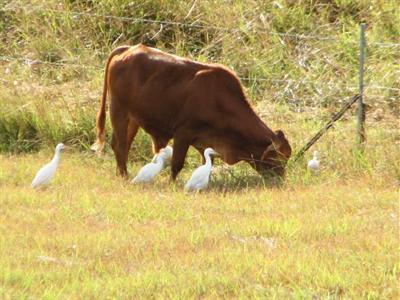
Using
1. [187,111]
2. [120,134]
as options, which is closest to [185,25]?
[120,134]

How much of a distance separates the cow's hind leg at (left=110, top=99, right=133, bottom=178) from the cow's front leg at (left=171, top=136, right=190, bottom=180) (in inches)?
19.8

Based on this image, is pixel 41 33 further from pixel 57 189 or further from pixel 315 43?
pixel 57 189

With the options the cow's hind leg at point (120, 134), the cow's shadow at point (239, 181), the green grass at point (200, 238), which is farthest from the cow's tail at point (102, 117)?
the cow's shadow at point (239, 181)

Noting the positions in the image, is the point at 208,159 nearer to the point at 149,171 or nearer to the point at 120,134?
the point at 149,171

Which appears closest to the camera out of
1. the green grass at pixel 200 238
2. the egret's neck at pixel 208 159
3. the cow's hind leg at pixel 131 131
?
the green grass at pixel 200 238

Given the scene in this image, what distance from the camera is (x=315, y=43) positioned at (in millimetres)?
13914

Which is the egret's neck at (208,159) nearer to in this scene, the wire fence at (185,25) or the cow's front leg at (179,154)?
the cow's front leg at (179,154)

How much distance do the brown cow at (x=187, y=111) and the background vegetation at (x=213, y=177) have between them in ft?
0.89

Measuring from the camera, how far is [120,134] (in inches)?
427

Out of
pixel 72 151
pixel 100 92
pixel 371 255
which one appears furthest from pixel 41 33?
pixel 371 255

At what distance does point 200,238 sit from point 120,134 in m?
3.08

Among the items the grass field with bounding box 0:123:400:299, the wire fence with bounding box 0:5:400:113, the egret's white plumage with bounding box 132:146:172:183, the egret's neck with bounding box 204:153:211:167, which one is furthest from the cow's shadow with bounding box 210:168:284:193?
the wire fence with bounding box 0:5:400:113

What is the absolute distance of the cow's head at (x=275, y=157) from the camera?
34.3 feet

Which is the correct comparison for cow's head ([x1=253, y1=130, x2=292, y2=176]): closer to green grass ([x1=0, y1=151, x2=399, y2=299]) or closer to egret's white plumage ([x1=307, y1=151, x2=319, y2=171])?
green grass ([x1=0, y1=151, x2=399, y2=299])
